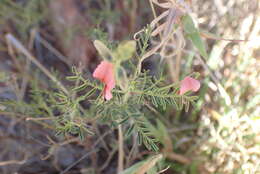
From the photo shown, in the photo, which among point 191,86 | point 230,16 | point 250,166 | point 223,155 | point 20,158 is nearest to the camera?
point 191,86

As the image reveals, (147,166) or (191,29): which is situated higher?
(191,29)

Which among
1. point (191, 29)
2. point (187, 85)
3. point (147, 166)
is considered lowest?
point (147, 166)

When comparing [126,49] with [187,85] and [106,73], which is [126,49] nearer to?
[106,73]

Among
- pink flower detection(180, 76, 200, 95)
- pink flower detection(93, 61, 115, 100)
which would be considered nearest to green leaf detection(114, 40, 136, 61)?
pink flower detection(93, 61, 115, 100)

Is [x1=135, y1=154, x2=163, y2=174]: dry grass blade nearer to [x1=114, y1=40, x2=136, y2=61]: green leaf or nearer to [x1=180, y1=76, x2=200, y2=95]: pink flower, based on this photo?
[x1=180, y1=76, x2=200, y2=95]: pink flower

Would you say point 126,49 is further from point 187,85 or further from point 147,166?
point 147,166

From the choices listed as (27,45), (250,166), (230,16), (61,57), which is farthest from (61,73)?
(250,166)

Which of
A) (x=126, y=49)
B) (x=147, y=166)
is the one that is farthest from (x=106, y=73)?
(x=147, y=166)

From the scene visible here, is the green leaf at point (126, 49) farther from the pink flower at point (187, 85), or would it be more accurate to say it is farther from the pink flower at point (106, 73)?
the pink flower at point (187, 85)

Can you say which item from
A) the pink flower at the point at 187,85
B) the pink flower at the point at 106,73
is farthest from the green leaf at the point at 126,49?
the pink flower at the point at 187,85

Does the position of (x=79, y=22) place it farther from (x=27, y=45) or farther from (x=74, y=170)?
(x=74, y=170)

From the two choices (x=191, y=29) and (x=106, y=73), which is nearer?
(x=106, y=73)
